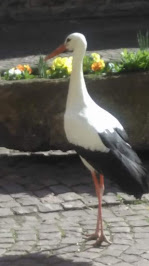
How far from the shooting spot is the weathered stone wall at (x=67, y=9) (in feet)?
46.6

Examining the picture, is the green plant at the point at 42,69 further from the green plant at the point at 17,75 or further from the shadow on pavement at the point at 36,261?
the shadow on pavement at the point at 36,261

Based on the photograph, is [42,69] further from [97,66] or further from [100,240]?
[100,240]

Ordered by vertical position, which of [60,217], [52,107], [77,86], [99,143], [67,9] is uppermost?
[67,9]

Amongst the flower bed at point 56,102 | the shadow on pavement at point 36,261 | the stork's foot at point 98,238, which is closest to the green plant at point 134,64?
the flower bed at point 56,102

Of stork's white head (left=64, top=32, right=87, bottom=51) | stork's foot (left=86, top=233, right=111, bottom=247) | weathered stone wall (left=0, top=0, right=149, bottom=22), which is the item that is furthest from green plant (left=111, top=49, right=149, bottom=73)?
weathered stone wall (left=0, top=0, right=149, bottom=22)

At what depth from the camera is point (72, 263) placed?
6.13 m

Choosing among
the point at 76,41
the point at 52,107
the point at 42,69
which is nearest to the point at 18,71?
the point at 42,69

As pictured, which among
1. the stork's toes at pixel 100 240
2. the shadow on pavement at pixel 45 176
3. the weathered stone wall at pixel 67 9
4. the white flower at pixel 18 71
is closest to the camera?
the stork's toes at pixel 100 240

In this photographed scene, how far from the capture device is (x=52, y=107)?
8016 millimetres

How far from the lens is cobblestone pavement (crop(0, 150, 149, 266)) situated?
20.5ft

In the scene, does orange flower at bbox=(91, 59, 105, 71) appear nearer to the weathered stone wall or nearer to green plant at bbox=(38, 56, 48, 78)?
green plant at bbox=(38, 56, 48, 78)

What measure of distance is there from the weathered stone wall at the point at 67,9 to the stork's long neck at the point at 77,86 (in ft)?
25.2

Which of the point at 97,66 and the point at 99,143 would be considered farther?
the point at 97,66

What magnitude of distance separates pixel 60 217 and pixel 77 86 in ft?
3.87
